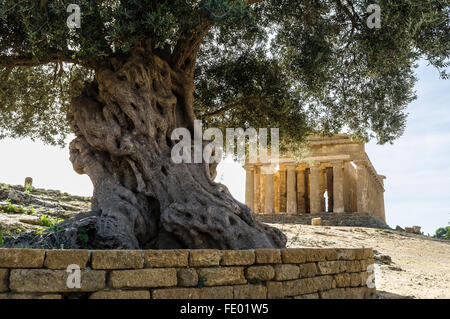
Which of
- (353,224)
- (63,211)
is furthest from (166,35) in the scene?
(353,224)

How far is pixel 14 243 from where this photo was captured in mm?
7039

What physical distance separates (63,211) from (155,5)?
859 centimetres

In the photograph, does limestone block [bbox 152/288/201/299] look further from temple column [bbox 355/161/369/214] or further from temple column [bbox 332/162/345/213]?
temple column [bbox 355/161/369/214]

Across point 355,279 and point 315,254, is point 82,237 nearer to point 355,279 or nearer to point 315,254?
point 315,254

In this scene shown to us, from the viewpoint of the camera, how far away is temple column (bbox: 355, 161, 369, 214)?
3684 centimetres

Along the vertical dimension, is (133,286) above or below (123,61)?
below

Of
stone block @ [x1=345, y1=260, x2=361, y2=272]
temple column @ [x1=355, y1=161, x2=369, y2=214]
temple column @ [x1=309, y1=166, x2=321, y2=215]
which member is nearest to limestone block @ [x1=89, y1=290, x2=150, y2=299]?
stone block @ [x1=345, y1=260, x2=361, y2=272]

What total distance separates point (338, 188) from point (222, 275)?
109 ft

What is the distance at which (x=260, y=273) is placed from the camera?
243 inches

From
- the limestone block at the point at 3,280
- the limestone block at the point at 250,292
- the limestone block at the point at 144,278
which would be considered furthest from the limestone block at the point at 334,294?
the limestone block at the point at 3,280

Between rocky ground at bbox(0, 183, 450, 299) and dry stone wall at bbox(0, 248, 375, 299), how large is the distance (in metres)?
3.33

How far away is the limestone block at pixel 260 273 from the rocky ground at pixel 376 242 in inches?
162

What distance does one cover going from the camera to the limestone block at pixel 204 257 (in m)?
5.48

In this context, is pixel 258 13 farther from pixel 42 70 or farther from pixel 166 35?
pixel 42 70
